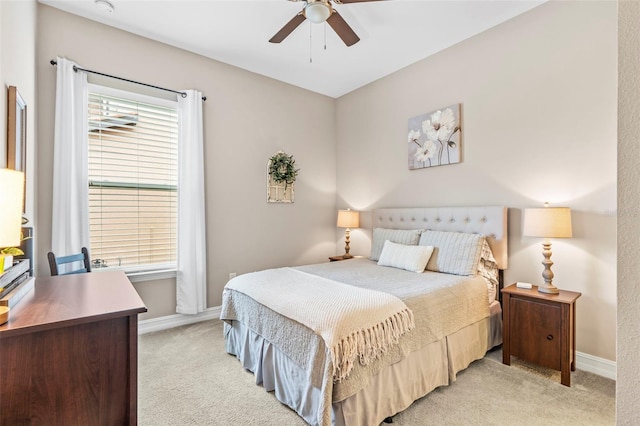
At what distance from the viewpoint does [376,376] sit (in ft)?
5.83

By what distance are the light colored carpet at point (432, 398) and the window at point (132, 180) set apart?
1.11 meters

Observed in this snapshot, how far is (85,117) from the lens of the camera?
9.39 feet

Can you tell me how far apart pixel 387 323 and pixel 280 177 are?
270 centimetres

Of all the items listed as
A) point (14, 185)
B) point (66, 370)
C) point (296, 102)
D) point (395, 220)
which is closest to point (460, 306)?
point (395, 220)

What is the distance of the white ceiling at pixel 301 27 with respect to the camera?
2719 mm

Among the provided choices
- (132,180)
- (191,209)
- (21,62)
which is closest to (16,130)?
(21,62)

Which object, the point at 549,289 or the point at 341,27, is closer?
the point at 549,289

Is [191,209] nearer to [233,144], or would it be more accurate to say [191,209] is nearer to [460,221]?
[233,144]

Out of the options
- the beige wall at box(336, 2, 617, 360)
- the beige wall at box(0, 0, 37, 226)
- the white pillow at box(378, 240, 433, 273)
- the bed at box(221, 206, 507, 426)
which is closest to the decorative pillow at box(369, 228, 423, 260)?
the bed at box(221, 206, 507, 426)

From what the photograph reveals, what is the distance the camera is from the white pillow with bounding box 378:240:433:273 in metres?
2.92

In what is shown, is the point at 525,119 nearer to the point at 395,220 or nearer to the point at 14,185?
the point at 395,220

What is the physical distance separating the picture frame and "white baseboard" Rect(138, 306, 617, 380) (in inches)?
72.3

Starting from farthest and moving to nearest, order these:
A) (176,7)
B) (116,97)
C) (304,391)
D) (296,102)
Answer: (296,102), (116,97), (176,7), (304,391)

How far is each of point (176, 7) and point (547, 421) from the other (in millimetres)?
4098
